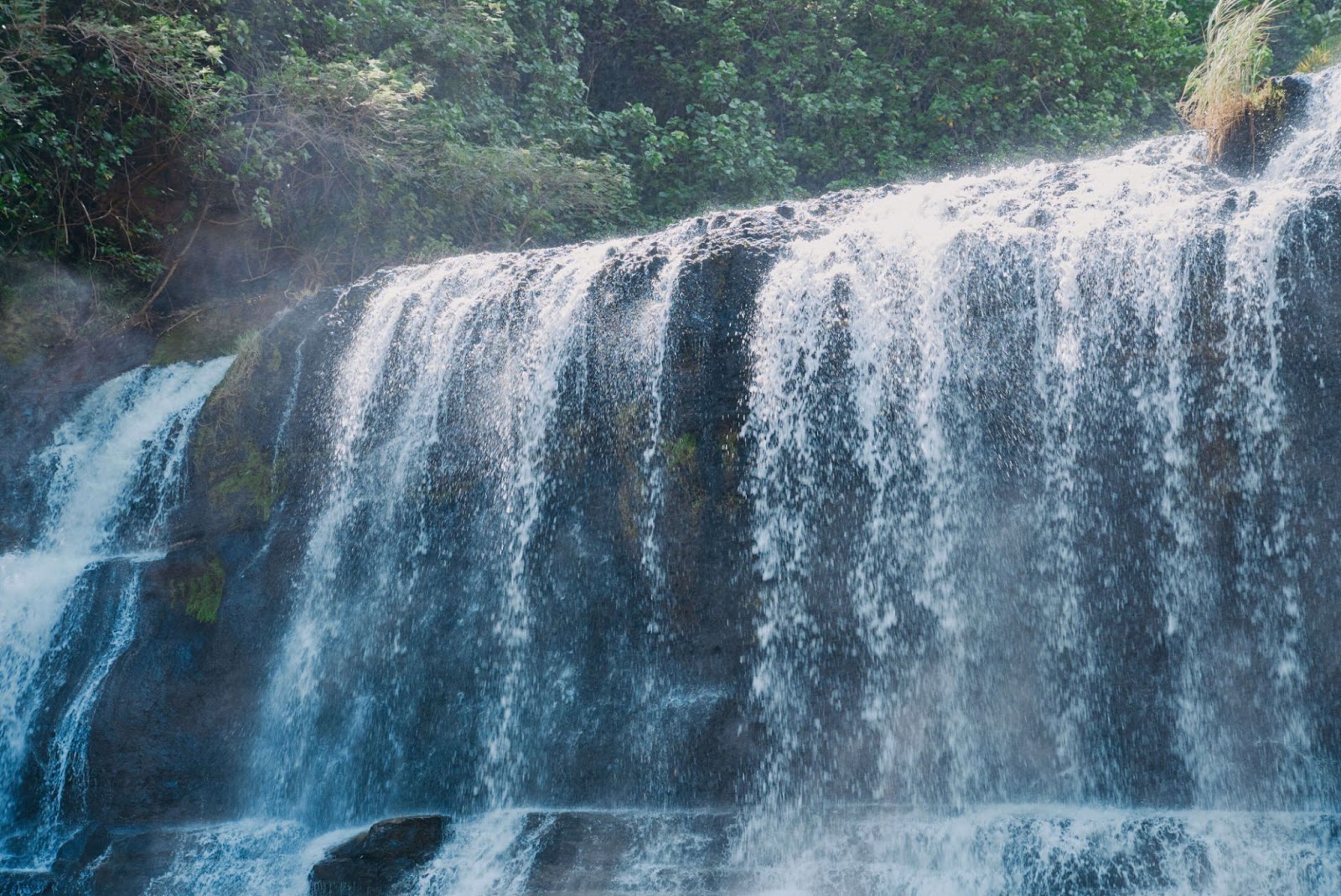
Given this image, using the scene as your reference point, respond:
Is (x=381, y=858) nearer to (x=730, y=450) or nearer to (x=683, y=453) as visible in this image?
(x=683, y=453)

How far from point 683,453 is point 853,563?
1274 mm

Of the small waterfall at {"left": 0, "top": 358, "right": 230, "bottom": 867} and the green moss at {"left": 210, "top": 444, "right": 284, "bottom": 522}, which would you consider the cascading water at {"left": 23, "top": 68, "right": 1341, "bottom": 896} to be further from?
the small waterfall at {"left": 0, "top": 358, "right": 230, "bottom": 867}

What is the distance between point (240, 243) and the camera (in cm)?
1249

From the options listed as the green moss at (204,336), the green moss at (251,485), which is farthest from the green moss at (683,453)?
the green moss at (204,336)

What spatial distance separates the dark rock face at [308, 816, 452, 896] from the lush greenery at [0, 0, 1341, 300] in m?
7.04

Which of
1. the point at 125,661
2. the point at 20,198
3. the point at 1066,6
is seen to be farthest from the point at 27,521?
the point at 1066,6

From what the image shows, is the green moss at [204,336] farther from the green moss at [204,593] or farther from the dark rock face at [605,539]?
the green moss at [204,593]

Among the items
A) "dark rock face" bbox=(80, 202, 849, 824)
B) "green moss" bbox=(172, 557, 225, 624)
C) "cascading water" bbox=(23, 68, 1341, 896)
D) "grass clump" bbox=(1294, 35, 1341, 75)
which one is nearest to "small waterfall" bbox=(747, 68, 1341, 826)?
"cascading water" bbox=(23, 68, 1341, 896)

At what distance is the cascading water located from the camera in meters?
6.02

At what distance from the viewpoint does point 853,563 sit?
6.95 metres

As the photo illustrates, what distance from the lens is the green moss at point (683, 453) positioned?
24.0ft

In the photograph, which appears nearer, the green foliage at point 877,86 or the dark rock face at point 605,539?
the dark rock face at point 605,539

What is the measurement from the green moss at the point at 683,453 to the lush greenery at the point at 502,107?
6248mm

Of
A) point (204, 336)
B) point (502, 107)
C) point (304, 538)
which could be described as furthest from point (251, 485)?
point (502, 107)
